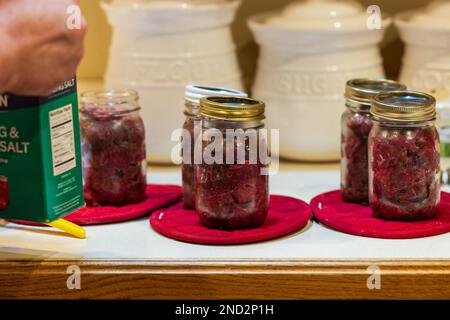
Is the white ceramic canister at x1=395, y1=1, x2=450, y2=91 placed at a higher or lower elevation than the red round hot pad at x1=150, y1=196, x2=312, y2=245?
higher

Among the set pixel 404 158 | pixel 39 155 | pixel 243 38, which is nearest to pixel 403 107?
pixel 404 158

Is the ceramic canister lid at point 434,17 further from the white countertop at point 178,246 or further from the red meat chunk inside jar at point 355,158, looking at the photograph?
the white countertop at point 178,246

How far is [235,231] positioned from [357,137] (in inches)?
8.5

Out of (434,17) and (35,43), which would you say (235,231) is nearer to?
(35,43)

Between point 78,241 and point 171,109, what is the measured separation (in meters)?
0.36

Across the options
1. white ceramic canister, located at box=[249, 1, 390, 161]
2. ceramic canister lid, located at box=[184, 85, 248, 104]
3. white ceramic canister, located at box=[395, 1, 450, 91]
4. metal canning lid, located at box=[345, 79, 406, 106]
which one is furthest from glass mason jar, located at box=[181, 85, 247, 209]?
white ceramic canister, located at box=[395, 1, 450, 91]

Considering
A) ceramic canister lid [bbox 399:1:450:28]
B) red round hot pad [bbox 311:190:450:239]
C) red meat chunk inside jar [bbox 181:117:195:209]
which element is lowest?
red round hot pad [bbox 311:190:450:239]

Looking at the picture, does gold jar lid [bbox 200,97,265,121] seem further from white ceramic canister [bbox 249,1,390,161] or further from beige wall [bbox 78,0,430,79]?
beige wall [bbox 78,0,430,79]

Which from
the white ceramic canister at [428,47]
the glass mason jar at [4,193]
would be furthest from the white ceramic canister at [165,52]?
the glass mason jar at [4,193]

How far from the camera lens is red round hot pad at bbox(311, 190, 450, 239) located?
108cm

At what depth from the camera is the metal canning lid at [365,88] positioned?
3.82 ft

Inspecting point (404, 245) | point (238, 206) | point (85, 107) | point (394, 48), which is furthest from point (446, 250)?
point (394, 48)

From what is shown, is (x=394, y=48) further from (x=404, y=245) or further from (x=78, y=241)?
(x=78, y=241)

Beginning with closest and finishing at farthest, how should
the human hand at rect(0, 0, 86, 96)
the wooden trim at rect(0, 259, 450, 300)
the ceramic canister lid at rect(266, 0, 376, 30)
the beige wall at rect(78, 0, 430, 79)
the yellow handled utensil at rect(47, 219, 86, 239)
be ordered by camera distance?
the human hand at rect(0, 0, 86, 96) < the wooden trim at rect(0, 259, 450, 300) < the yellow handled utensil at rect(47, 219, 86, 239) < the ceramic canister lid at rect(266, 0, 376, 30) < the beige wall at rect(78, 0, 430, 79)
